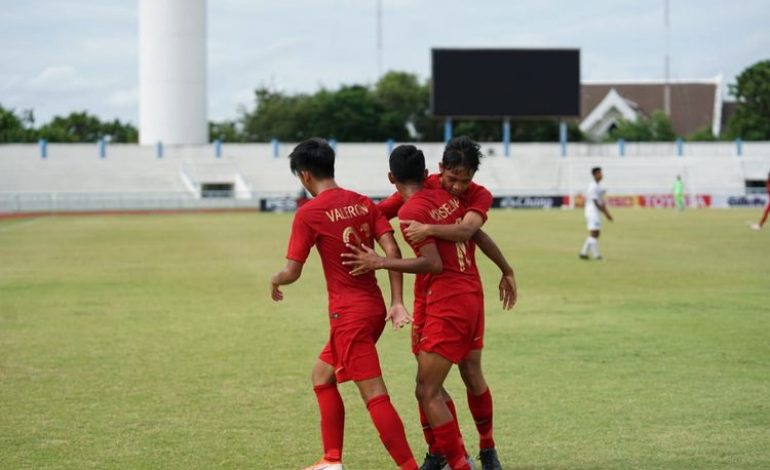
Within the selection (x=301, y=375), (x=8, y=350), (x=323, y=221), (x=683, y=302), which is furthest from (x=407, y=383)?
(x=683, y=302)

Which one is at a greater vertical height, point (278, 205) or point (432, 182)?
point (432, 182)

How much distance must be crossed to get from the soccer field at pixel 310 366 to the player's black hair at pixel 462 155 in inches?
78.9

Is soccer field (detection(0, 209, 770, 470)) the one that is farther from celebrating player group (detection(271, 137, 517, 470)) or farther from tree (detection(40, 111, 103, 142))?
tree (detection(40, 111, 103, 142))

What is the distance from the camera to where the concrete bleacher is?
71.7 meters

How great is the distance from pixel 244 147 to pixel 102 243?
1859 inches

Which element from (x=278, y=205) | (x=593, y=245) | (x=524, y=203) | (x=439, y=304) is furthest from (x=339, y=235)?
(x=524, y=203)

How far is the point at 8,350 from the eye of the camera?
12.1 meters

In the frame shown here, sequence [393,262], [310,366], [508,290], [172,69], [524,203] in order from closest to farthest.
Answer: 1. [393,262]
2. [508,290]
3. [310,366]
4. [524,203]
5. [172,69]

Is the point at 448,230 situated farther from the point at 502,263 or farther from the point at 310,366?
the point at 310,366

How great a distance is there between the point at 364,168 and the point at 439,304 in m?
69.6

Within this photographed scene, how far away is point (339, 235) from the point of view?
21.3 ft

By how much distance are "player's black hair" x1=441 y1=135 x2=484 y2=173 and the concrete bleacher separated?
61.3 meters

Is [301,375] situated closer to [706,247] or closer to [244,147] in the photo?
[706,247]

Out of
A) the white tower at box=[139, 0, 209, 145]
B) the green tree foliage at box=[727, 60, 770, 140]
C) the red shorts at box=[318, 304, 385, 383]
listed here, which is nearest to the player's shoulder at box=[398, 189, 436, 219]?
the red shorts at box=[318, 304, 385, 383]
